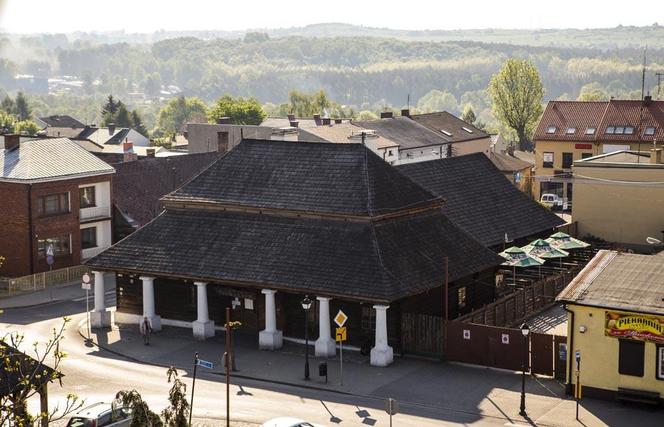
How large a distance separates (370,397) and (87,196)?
3449cm

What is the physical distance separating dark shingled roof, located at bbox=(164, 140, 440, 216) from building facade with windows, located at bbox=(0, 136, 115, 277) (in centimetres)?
1511

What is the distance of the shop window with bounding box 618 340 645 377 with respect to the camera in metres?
40.1

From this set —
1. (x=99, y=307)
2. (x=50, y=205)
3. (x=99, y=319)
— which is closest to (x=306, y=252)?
(x=99, y=307)

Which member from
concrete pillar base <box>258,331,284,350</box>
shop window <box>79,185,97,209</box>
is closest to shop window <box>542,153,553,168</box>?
shop window <box>79,185,97,209</box>

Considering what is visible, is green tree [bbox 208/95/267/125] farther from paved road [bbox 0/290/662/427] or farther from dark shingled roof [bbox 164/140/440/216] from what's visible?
paved road [bbox 0/290/662/427]

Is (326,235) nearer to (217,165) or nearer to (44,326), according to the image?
(217,165)

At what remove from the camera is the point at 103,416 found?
36000 mm

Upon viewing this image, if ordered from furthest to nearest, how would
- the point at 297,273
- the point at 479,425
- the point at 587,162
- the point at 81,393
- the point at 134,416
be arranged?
1. the point at 587,162
2. the point at 297,273
3. the point at 81,393
4. the point at 479,425
5. the point at 134,416

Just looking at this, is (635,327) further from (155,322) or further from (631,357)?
(155,322)

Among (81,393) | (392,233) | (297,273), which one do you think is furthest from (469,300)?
(81,393)

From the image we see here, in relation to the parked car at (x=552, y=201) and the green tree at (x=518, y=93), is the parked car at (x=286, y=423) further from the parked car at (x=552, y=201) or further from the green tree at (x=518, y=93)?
the green tree at (x=518, y=93)

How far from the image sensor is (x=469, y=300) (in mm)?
52969

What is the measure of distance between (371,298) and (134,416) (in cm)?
1517

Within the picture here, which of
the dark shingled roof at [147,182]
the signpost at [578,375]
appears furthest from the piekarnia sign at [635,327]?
→ the dark shingled roof at [147,182]
